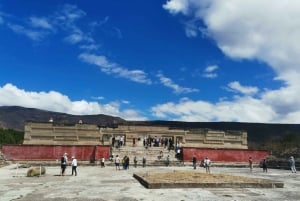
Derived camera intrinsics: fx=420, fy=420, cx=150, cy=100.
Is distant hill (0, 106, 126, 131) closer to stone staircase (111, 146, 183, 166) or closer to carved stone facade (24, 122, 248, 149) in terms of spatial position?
carved stone facade (24, 122, 248, 149)

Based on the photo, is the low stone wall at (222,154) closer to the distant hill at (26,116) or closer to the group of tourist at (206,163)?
the group of tourist at (206,163)

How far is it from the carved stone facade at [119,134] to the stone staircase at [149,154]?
184 inches

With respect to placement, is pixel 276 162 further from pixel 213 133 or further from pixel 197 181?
pixel 197 181

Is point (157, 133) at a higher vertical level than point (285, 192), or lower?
higher

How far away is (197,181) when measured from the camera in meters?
18.6

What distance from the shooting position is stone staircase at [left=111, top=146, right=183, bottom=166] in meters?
41.8

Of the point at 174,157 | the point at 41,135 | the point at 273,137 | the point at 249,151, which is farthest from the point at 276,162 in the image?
the point at 273,137

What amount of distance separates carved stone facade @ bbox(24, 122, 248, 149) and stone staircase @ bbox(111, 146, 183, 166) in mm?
4672

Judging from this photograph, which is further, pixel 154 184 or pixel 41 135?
pixel 41 135

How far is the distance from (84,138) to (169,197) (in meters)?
39.5

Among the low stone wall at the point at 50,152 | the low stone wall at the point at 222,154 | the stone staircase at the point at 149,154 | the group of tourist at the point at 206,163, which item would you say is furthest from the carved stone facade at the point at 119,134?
the group of tourist at the point at 206,163

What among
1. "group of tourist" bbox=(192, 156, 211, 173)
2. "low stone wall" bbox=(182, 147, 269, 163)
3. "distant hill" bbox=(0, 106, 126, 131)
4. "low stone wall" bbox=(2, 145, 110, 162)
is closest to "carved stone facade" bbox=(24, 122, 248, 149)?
"low stone wall" bbox=(182, 147, 269, 163)

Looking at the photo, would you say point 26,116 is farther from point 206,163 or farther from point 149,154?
point 206,163

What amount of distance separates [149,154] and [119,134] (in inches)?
376
